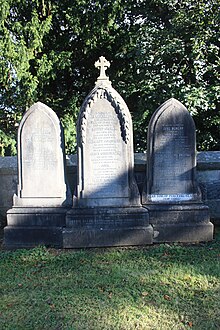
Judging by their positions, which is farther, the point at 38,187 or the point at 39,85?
the point at 39,85

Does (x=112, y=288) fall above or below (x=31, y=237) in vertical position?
below

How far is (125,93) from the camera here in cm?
956

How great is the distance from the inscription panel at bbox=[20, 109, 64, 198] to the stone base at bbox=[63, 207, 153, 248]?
53 cm

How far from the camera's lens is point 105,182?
14.6 feet

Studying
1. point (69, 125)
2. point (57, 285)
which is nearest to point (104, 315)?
point (57, 285)

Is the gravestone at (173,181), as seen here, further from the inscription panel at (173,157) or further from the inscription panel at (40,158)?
the inscription panel at (40,158)

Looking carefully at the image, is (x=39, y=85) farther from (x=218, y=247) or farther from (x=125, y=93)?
(x=218, y=247)

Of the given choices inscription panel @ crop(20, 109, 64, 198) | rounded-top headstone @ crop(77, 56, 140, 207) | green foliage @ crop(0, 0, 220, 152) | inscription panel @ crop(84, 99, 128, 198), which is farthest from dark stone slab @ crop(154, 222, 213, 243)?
green foliage @ crop(0, 0, 220, 152)

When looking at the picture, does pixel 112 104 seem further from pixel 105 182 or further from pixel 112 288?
pixel 112 288

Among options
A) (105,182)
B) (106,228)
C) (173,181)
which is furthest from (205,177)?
(106,228)

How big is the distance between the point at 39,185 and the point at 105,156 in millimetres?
1073

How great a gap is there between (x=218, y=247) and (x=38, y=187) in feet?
8.85

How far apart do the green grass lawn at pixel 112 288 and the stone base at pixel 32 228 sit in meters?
0.19

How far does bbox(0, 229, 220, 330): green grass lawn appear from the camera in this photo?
260cm
